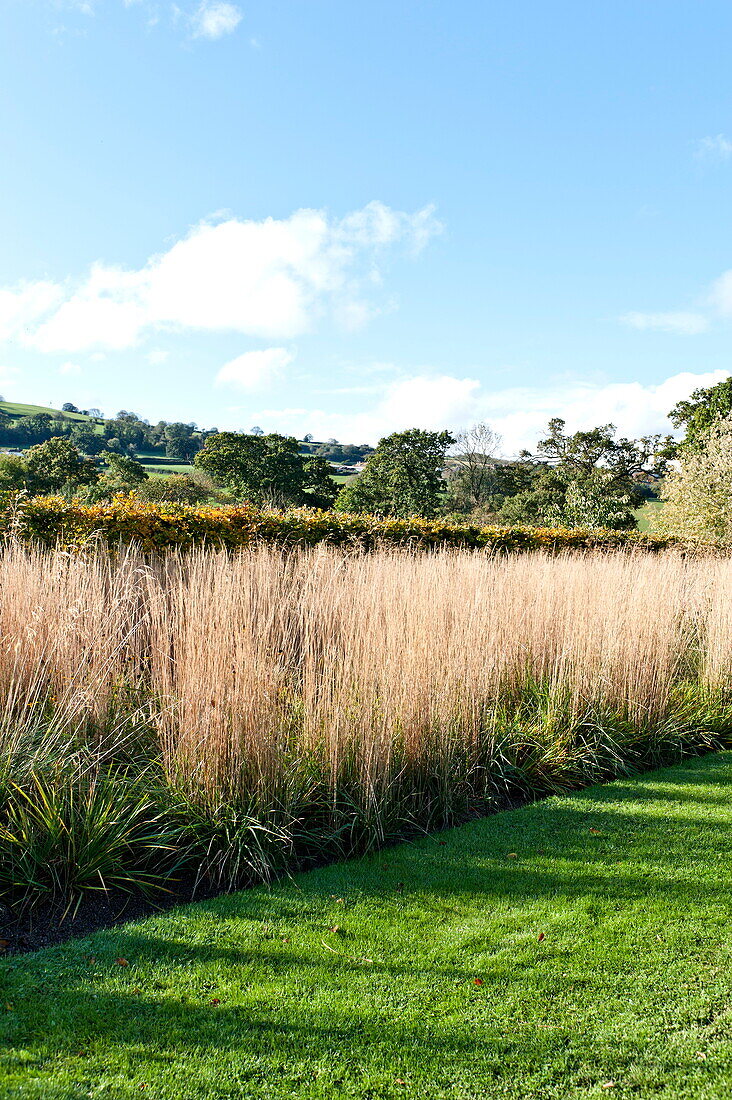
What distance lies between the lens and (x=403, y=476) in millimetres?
32844

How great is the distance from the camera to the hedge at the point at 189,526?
680cm

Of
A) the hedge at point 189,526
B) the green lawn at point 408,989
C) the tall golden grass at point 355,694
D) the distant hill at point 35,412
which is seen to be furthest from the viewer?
the distant hill at point 35,412

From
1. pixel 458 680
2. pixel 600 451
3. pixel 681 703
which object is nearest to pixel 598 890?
pixel 458 680

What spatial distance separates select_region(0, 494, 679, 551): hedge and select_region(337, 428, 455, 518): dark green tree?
2095 centimetres

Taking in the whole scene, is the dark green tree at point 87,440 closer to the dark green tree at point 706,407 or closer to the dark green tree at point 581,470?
the dark green tree at point 581,470

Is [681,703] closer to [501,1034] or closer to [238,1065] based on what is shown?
[501,1034]

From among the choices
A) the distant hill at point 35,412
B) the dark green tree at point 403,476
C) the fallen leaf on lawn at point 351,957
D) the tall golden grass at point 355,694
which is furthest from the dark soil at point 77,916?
the distant hill at point 35,412

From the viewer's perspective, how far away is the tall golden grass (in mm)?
2975

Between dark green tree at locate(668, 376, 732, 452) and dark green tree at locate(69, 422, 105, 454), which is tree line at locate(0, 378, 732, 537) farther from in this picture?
dark green tree at locate(69, 422, 105, 454)

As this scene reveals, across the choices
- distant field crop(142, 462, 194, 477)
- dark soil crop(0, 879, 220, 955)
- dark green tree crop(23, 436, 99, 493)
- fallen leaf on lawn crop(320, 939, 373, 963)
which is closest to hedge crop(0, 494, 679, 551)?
dark soil crop(0, 879, 220, 955)

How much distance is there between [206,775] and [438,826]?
1252 millimetres

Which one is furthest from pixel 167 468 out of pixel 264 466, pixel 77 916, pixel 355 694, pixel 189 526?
pixel 77 916

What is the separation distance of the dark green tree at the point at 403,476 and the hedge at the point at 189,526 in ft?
68.7

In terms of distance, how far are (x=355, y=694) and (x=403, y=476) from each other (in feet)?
97.7
